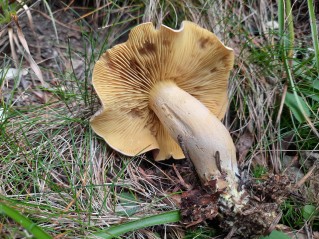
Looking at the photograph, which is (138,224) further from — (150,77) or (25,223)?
(150,77)

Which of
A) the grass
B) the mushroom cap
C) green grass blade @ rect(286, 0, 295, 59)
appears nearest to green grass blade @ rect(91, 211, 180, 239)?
the grass

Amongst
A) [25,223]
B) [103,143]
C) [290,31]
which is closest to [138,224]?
[25,223]

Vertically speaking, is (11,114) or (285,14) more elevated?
(285,14)

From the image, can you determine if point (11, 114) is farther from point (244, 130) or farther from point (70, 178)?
point (244, 130)

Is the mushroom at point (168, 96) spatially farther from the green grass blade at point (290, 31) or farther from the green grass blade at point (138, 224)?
the green grass blade at point (290, 31)

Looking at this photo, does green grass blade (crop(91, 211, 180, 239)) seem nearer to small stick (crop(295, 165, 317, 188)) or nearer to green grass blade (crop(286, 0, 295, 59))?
small stick (crop(295, 165, 317, 188))

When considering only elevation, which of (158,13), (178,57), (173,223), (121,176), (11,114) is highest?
(158,13)

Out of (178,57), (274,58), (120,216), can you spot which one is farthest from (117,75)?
(274,58)
